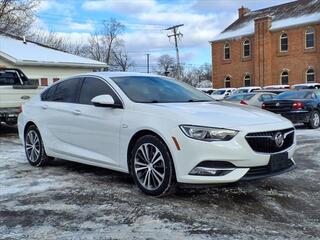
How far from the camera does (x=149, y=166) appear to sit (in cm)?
577

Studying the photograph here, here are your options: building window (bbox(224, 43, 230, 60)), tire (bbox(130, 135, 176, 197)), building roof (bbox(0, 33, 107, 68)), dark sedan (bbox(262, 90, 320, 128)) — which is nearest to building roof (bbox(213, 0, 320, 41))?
building window (bbox(224, 43, 230, 60))

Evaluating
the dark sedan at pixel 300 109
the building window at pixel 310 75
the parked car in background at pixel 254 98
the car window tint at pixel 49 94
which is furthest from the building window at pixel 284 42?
the car window tint at pixel 49 94

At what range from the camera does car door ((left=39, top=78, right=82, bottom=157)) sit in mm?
7125

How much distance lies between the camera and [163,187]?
558 cm

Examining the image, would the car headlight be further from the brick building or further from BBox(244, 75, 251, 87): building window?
BBox(244, 75, 251, 87): building window

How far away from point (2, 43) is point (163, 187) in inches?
809

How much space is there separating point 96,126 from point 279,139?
244cm

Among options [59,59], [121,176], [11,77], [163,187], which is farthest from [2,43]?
[163,187]

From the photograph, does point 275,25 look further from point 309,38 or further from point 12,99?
point 12,99

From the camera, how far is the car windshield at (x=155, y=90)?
636 cm

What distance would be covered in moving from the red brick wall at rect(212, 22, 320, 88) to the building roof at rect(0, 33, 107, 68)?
2600 centimetres

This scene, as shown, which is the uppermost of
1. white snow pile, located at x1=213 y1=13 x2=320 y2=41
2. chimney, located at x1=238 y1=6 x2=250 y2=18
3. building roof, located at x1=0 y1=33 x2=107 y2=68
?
chimney, located at x1=238 y1=6 x2=250 y2=18

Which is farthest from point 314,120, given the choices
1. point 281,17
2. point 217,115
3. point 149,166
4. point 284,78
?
point 281,17

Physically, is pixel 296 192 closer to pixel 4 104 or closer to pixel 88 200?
pixel 88 200
